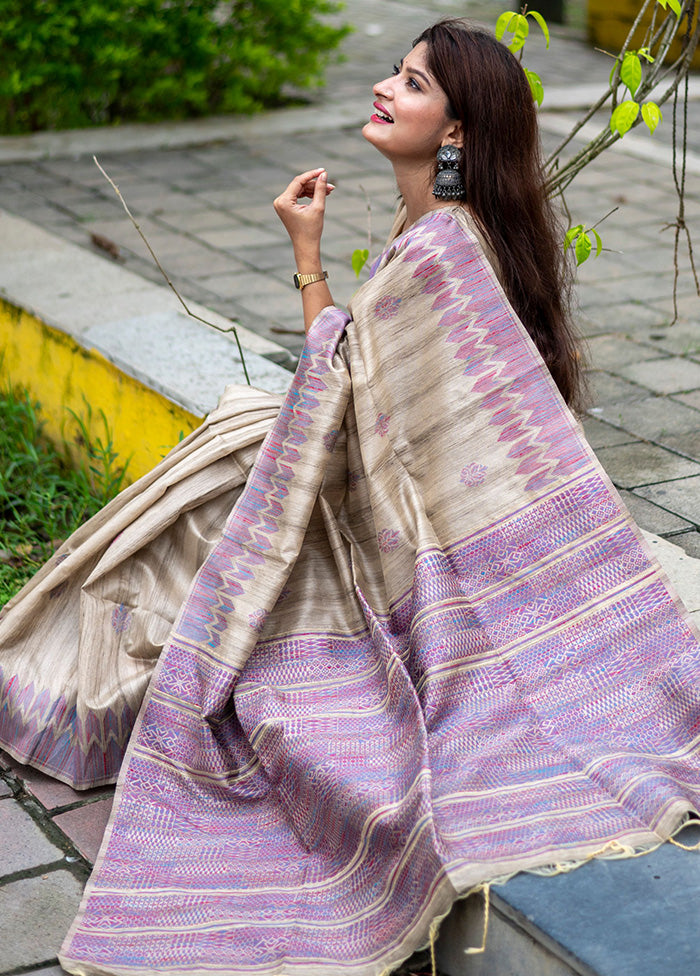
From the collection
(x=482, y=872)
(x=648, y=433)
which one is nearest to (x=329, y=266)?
(x=648, y=433)

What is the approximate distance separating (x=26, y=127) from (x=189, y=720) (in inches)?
247

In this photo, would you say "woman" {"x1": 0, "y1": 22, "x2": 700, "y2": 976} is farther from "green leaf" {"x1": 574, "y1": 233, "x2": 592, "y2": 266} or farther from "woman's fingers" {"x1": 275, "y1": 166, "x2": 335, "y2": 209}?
"green leaf" {"x1": 574, "y1": 233, "x2": 592, "y2": 266}

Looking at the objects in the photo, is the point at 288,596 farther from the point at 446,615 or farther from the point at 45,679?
the point at 45,679

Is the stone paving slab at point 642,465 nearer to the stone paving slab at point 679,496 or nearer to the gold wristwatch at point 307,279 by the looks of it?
the stone paving slab at point 679,496

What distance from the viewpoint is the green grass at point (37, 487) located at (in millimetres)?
3795

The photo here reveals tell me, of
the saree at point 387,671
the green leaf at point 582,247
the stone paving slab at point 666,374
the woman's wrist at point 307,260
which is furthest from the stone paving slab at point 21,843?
the stone paving slab at point 666,374

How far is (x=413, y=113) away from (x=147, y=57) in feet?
19.4

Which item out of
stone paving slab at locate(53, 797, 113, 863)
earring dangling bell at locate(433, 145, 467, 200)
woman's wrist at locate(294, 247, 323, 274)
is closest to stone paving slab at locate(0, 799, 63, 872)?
stone paving slab at locate(53, 797, 113, 863)

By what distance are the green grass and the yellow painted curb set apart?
0.11ft

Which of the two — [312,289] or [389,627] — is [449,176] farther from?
[389,627]

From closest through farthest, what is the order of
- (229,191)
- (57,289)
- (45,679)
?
(45,679) < (57,289) < (229,191)

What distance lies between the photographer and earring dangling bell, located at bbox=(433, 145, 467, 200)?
8.93ft

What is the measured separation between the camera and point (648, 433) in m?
4.12

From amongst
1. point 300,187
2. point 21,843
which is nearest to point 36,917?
point 21,843
